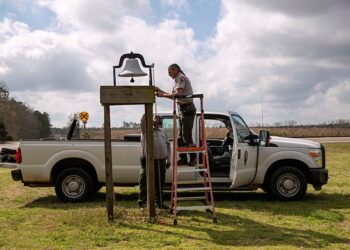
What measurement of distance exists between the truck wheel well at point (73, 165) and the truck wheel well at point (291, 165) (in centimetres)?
366

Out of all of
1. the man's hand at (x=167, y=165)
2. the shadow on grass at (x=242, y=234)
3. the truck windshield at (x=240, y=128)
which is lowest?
the shadow on grass at (x=242, y=234)

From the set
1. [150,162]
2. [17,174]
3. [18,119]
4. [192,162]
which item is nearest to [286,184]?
[192,162]

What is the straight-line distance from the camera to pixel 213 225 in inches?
296

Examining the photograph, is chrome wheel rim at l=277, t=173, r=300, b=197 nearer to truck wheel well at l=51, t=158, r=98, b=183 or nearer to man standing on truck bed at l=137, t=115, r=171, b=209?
man standing on truck bed at l=137, t=115, r=171, b=209

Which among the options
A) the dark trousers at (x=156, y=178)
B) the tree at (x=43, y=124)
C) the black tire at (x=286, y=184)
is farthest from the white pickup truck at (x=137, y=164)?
the tree at (x=43, y=124)

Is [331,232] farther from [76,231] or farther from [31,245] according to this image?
[31,245]

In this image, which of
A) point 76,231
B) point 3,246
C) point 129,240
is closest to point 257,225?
point 129,240

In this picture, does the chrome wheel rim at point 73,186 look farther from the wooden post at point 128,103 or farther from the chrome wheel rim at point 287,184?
the chrome wheel rim at point 287,184

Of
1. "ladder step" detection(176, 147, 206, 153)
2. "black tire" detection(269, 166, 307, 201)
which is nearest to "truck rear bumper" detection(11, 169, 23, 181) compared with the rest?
"ladder step" detection(176, 147, 206, 153)

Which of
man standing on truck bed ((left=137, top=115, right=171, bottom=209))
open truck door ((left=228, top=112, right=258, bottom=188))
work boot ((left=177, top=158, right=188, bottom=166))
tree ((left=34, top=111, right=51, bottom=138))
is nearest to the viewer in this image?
work boot ((left=177, top=158, right=188, bottom=166))

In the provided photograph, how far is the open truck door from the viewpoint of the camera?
9.48 meters

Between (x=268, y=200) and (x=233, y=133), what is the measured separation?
170cm

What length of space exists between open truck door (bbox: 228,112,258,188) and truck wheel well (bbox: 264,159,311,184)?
1.39ft

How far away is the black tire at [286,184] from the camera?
9906 mm
